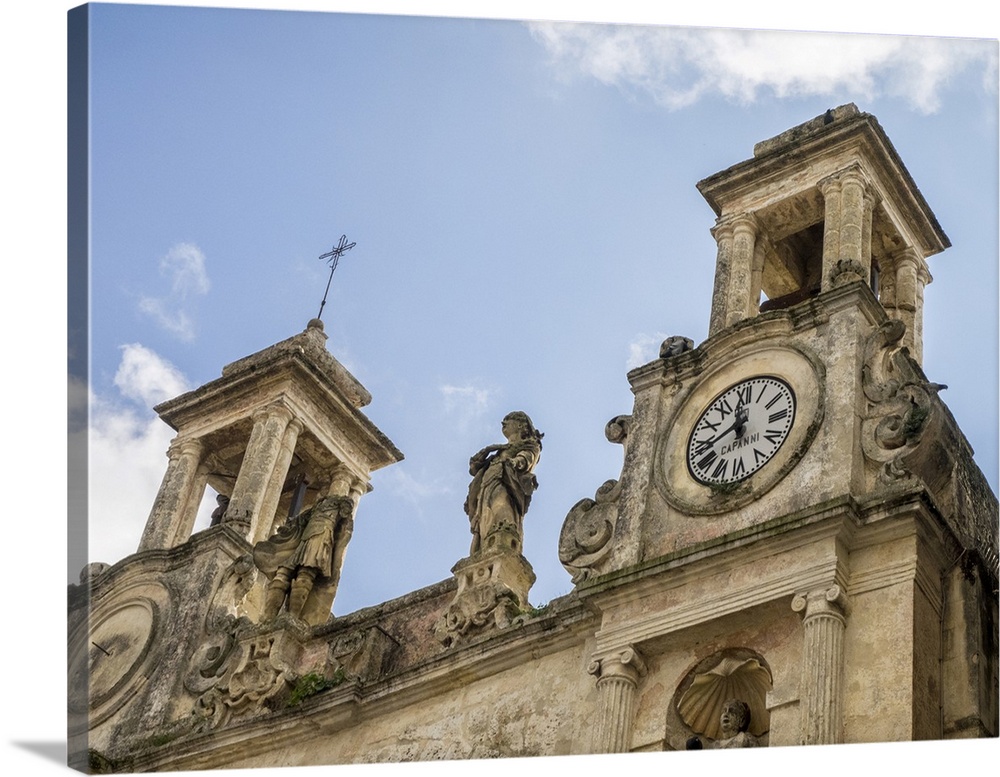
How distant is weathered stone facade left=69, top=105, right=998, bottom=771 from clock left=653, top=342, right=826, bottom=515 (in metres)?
0.02

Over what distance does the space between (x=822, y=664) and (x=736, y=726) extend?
828mm

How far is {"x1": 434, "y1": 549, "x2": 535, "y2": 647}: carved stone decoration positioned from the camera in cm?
1672

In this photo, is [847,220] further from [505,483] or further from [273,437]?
[273,437]

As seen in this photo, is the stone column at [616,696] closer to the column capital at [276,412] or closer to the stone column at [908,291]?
the stone column at [908,291]

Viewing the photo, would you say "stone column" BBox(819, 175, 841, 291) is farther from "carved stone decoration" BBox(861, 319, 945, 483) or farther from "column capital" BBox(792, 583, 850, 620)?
"column capital" BBox(792, 583, 850, 620)

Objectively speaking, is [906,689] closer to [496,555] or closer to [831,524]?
[831,524]

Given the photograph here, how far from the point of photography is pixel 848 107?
18.0 m

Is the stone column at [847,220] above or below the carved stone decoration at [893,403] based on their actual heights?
above

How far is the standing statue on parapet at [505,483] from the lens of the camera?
1736 centimetres

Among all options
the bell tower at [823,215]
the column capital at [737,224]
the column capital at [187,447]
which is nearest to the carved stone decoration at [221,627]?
the column capital at [187,447]

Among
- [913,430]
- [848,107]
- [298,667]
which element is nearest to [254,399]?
[298,667]

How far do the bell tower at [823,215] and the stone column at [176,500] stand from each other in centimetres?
536

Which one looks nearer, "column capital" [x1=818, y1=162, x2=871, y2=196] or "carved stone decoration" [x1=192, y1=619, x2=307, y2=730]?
"carved stone decoration" [x1=192, y1=619, x2=307, y2=730]

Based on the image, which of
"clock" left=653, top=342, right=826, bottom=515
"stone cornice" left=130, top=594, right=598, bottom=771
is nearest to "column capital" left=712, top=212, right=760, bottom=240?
"clock" left=653, top=342, right=826, bottom=515
